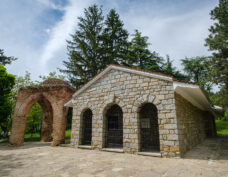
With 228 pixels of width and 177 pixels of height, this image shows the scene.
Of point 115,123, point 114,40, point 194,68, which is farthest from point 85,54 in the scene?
point 194,68

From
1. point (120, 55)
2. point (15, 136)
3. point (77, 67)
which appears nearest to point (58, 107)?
point (15, 136)

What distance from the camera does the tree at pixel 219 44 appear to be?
14.0 metres

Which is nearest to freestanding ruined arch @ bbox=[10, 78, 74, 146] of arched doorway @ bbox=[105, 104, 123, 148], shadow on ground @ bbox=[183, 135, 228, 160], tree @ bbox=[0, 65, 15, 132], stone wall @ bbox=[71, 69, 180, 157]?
stone wall @ bbox=[71, 69, 180, 157]

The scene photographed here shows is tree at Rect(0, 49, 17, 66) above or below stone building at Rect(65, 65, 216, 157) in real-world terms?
above

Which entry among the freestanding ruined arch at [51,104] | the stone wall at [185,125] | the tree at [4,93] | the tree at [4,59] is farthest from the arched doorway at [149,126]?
the tree at [4,59]

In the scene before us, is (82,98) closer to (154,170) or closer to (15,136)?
(15,136)

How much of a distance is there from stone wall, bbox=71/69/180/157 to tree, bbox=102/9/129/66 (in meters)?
8.91

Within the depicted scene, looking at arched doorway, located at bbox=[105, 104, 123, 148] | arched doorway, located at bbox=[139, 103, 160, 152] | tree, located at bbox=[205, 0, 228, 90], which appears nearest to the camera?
arched doorway, located at bbox=[139, 103, 160, 152]

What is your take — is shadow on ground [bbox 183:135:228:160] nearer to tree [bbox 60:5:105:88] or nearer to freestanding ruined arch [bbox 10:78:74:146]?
freestanding ruined arch [bbox 10:78:74:146]

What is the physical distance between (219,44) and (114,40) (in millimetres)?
12065

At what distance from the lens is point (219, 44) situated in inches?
561

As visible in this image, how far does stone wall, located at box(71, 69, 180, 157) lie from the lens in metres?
5.40

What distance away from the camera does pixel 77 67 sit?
1583cm

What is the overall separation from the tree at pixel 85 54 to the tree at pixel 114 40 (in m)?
0.78
